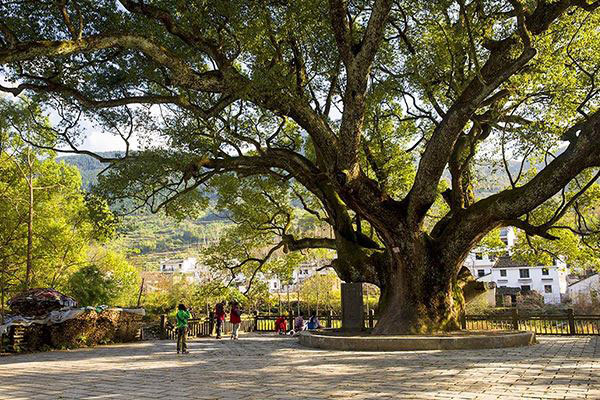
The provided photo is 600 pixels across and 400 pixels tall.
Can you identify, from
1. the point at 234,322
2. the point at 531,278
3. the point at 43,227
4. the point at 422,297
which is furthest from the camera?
the point at 531,278

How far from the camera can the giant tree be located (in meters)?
Result: 11.2

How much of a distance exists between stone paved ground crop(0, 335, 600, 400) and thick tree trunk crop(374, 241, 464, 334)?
7.45 ft

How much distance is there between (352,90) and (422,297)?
20.6 ft

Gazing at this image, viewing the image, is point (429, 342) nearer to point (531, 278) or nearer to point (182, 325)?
point (182, 325)

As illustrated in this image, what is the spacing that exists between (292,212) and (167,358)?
11.0 metres

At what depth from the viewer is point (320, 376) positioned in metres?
7.73

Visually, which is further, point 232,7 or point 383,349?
point 383,349

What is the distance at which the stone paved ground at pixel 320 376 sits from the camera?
6.14m

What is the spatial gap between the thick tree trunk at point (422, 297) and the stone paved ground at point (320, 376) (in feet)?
7.45

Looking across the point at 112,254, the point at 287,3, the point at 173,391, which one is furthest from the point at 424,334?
the point at 112,254

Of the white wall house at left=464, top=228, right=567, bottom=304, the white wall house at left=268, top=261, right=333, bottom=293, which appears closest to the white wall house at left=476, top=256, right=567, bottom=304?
the white wall house at left=464, top=228, right=567, bottom=304

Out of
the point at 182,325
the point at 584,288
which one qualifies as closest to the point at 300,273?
the point at 182,325

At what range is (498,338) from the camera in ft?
38.6

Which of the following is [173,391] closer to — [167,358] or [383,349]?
[167,358]
